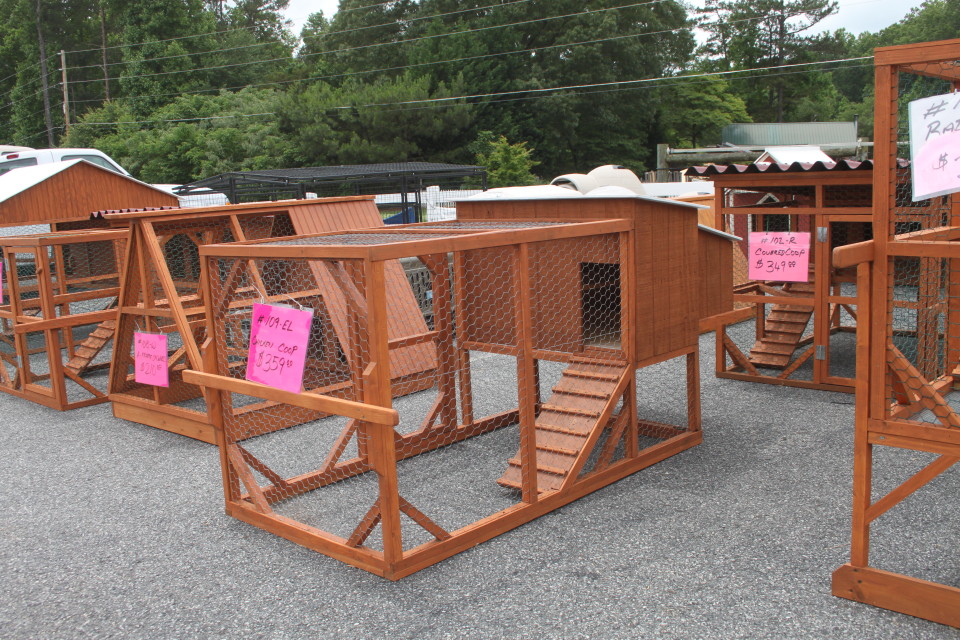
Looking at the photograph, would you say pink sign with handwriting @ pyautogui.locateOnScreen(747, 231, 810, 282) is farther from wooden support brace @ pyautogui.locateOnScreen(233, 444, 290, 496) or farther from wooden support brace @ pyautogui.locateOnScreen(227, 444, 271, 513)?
wooden support brace @ pyautogui.locateOnScreen(227, 444, 271, 513)

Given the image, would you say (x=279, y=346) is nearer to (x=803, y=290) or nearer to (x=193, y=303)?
(x=193, y=303)

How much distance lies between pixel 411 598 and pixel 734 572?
1.51 meters

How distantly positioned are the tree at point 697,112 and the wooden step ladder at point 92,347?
155 feet

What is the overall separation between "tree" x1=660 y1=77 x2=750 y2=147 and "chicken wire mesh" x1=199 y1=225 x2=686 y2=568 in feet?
157

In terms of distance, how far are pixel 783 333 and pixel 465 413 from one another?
3.56 m

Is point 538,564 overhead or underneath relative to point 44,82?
underneath

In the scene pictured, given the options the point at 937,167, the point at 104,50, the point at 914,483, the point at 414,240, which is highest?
the point at 104,50

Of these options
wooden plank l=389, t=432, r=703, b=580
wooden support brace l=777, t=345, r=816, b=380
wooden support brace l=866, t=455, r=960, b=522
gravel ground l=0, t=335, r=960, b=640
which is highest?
wooden support brace l=866, t=455, r=960, b=522

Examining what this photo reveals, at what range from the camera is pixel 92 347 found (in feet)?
28.9

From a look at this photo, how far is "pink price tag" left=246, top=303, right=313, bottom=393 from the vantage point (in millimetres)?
4129

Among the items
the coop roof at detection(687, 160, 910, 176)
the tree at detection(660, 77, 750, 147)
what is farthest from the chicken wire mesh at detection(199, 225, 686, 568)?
the tree at detection(660, 77, 750, 147)

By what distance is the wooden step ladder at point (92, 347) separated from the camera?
858 centimetres

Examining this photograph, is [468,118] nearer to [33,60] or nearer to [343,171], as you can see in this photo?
[343,171]

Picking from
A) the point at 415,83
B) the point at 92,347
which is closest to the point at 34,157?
the point at 92,347
